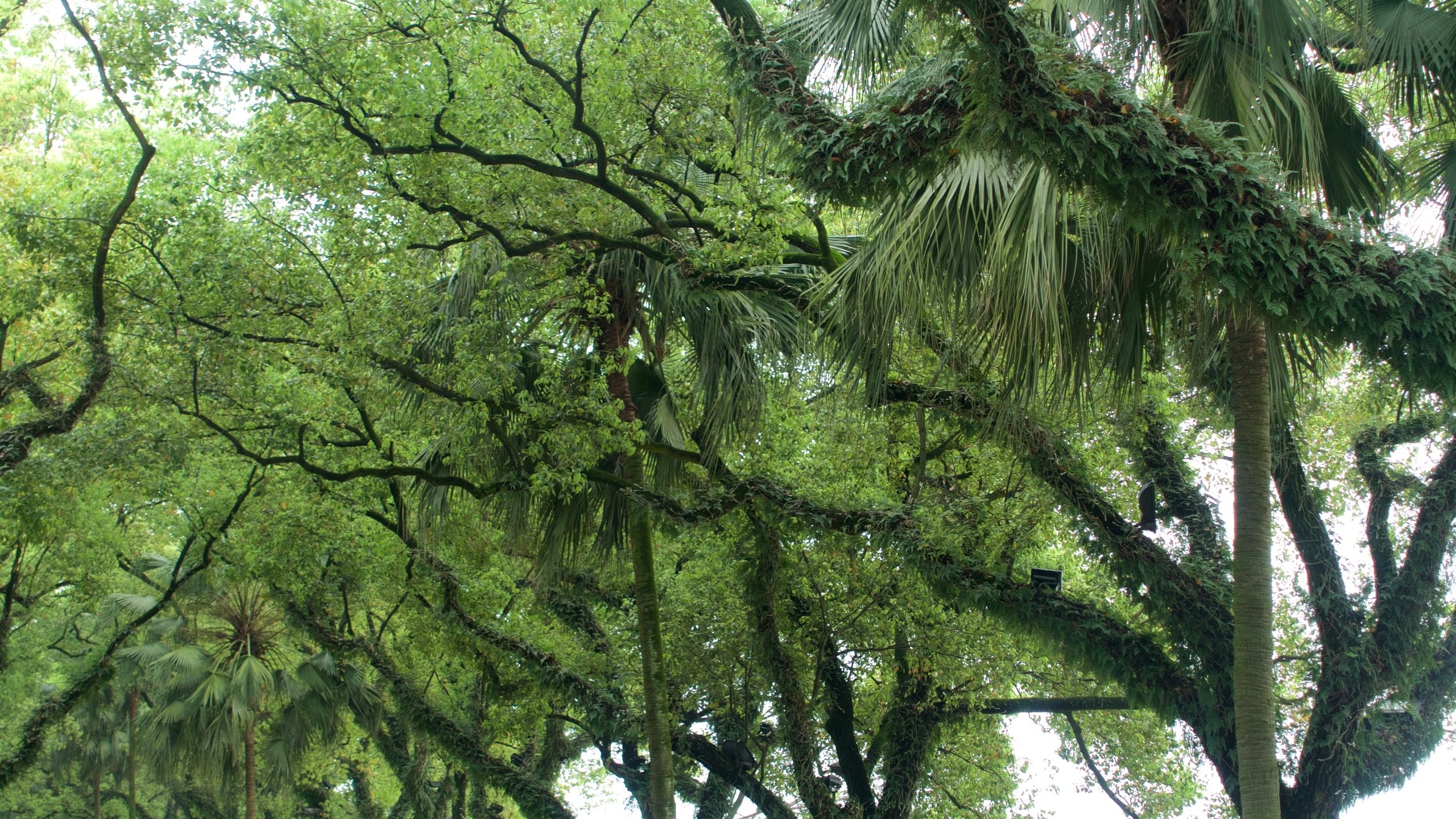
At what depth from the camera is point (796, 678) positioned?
10.5 meters

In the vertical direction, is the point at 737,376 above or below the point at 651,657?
above

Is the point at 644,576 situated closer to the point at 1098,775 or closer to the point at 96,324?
the point at 96,324

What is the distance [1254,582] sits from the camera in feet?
16.3

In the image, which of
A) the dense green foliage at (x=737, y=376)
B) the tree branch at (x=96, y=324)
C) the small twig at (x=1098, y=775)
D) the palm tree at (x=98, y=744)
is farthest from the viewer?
the palm tree at (x=98, y=744)

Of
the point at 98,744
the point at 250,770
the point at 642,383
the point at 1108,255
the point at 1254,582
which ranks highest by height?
the point at 642,383

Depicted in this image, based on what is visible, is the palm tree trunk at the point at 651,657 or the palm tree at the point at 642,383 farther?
the palm tree trunk at the point at 651,657

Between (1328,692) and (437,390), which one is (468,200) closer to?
(437,390)

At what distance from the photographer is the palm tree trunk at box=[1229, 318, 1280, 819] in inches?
192

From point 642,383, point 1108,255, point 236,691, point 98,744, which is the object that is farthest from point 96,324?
point 98,744

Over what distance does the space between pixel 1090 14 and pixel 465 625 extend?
8644 millimetres

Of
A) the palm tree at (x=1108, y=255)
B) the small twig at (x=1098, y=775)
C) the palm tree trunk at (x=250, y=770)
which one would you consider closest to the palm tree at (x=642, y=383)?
the palm tree at (x=1108, y=255)

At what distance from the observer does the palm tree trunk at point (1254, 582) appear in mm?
4867

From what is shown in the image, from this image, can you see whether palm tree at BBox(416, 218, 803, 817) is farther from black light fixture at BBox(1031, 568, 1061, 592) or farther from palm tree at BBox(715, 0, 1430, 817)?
black light fixture at BBox(1031, 568, 1061, 592)

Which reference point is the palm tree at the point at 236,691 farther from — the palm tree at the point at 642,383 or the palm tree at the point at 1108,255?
the palm tree at the point at 1108,255
